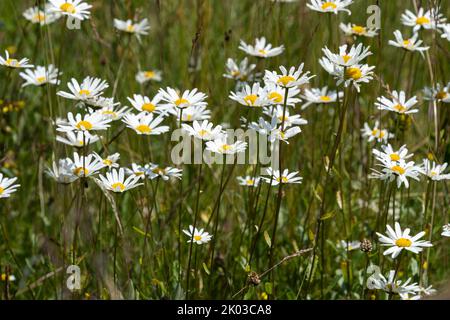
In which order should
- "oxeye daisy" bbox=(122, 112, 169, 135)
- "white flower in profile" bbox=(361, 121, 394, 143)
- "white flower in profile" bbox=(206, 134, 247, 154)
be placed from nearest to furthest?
1. "white flower in profile" bbox=(206, 134, 247, 154)
2. "oxeye daisy" bbox=(122, 112, 169, 135)
3. "white flower in profile" bbox=(361, 121, 394, 143)

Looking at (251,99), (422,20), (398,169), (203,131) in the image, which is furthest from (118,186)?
(422,20)

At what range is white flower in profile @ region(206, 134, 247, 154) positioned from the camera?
1.66m

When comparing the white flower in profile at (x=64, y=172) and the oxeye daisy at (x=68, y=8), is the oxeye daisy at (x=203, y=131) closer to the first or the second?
→ the white flower in profile at (x=64, y=172)

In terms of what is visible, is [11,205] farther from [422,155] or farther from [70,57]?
[422,155]

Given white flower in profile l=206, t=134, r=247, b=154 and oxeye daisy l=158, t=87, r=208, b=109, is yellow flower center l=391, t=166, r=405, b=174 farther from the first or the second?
oxeye daisy l=158, t=87, r=208, b=109

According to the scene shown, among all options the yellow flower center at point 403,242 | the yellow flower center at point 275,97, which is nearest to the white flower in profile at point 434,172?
the yellow flower center at point 403,242

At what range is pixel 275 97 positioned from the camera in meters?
1.85

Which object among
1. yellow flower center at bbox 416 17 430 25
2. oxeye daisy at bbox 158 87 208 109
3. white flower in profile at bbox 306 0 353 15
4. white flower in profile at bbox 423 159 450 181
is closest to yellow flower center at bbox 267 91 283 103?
oxeye daisy at bbox 158 87 208 109

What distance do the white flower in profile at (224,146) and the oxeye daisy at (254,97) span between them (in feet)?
0.43

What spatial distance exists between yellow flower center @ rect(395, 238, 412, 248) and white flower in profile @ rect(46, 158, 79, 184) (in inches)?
30.6

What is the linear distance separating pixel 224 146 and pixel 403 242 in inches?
18.8

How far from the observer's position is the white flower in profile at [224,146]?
1.66 metres

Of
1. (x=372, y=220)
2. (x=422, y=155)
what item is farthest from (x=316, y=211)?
(x=422, y=155)

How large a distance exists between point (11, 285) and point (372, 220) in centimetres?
117
